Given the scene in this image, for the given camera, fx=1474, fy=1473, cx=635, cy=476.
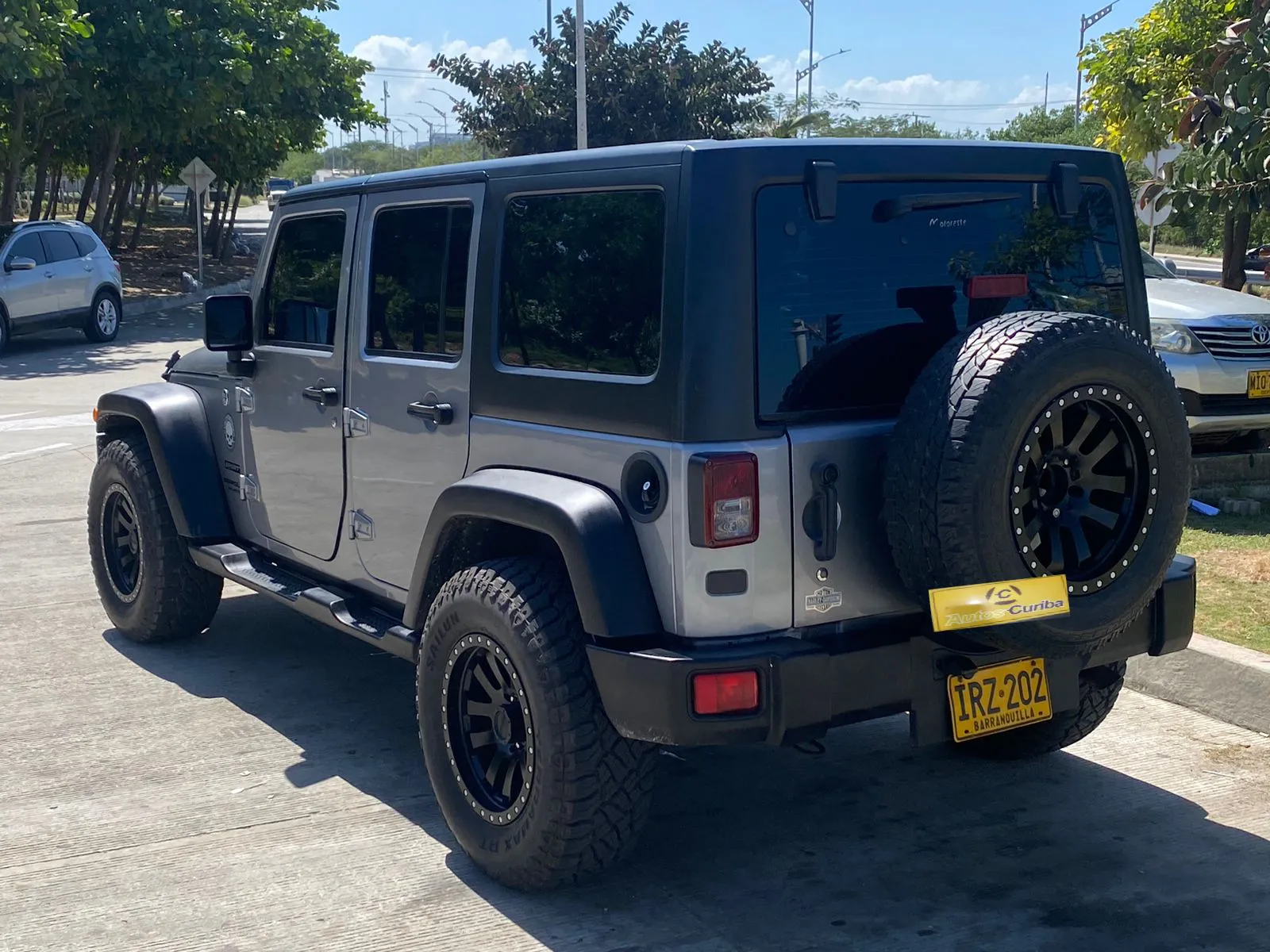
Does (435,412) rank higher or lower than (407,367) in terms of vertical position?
lower

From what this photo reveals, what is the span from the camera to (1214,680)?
17.7 feet

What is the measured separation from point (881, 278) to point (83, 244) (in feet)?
60.8

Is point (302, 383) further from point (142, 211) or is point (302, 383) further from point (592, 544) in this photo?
point (142, 211)

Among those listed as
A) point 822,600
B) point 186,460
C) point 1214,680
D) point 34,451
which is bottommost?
point 1214,680

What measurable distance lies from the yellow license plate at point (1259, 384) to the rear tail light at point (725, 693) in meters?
6.28

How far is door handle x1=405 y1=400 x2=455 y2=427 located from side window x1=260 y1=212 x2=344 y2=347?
2.22 ft

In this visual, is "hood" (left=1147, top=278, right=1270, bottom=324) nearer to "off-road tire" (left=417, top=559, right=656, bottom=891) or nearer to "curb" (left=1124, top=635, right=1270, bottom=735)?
"curb" (left=1124, top=635, right=1270, bottom=735)

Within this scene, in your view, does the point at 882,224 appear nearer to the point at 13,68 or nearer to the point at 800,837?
the point at 800,837

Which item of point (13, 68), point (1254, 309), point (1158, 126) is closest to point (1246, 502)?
point (1254, 309)

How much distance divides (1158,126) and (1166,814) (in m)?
18.1

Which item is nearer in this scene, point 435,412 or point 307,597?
point 435,412

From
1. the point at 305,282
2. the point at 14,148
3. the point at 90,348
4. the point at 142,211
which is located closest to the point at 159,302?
the point at 14,148

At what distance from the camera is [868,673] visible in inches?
142

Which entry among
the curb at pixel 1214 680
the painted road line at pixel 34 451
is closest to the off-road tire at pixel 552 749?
the curb at pixel 1214 680
